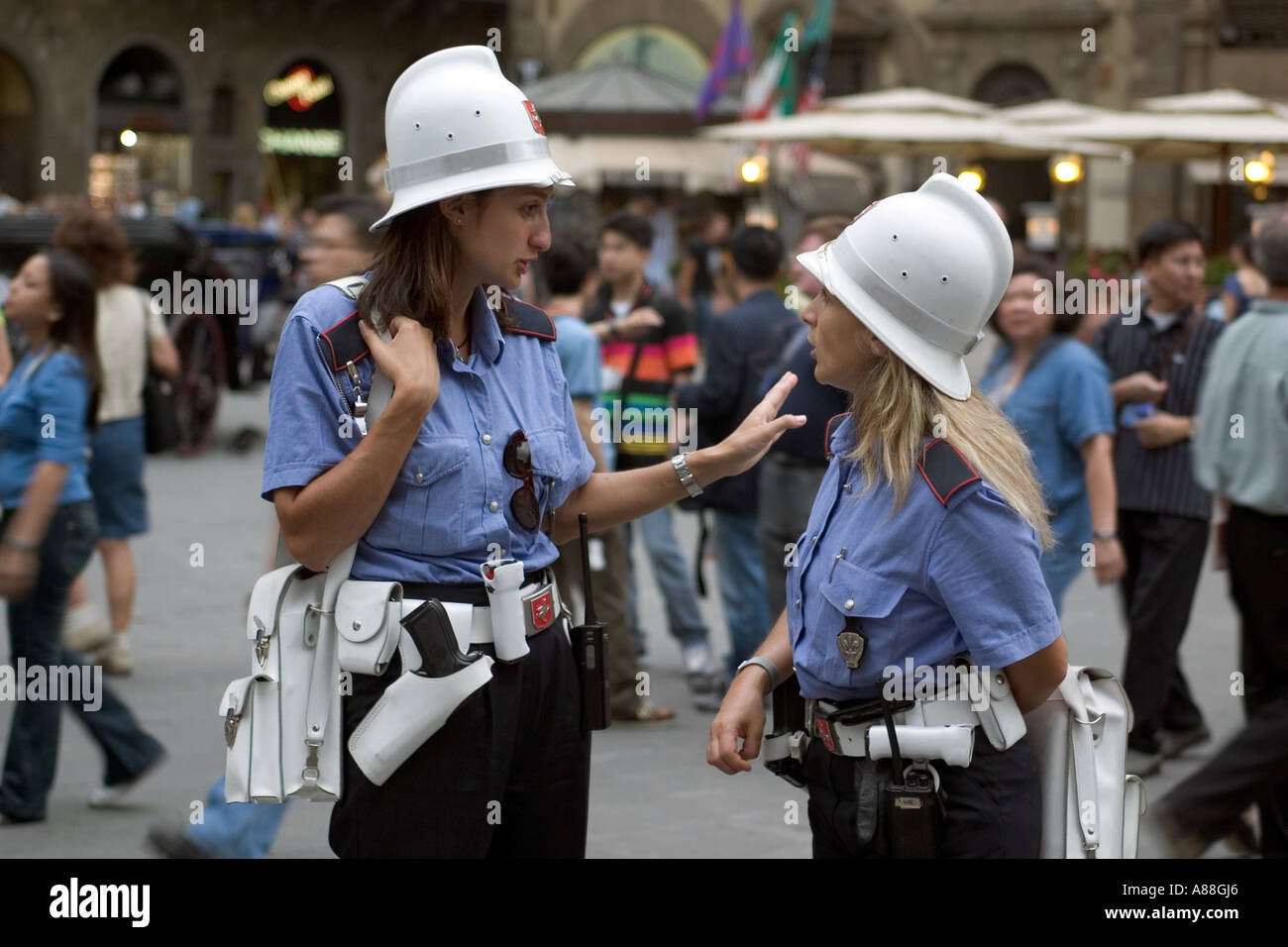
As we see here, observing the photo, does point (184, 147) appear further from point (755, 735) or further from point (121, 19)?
point (755, 735)

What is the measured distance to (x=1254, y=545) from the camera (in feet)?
16.2

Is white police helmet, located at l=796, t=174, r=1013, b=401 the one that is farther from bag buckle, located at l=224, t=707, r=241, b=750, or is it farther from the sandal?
the sandal

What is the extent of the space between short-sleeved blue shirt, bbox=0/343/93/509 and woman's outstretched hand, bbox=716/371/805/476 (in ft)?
9.88

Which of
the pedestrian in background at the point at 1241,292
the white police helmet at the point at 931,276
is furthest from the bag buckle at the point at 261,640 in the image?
the pedestrian in background at the point at 1241,292

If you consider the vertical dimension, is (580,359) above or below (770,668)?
above

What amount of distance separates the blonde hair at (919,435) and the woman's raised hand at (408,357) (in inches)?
26.8

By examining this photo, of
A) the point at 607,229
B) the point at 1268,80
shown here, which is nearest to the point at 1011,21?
the point at 1268,80

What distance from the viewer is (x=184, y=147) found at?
31.9 meters

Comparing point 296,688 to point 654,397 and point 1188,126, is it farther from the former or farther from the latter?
point 1188,126

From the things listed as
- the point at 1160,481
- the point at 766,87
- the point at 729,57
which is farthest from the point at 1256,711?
the point at 729,57

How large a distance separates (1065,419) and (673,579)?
7.36ft

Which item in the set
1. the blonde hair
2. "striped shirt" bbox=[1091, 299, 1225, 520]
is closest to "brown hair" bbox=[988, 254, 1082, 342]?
"striped shirt" bbox=[1091, 299, 1225, 520]

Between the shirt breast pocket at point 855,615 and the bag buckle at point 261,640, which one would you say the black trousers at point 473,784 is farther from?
the shirt breast pocket at point 855,615

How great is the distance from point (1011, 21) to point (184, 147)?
50.6 feet
